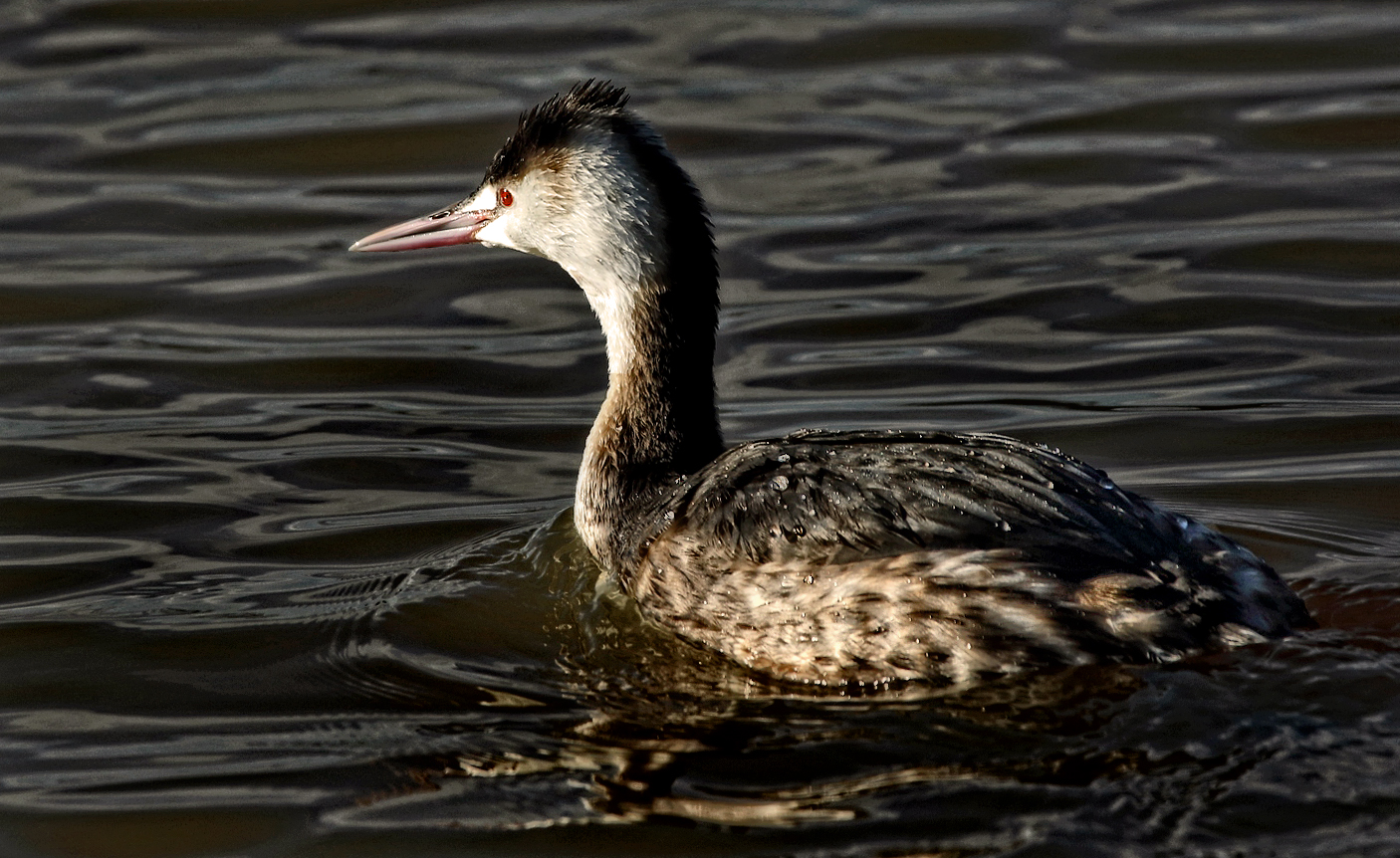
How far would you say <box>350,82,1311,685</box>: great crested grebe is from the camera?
488 cm

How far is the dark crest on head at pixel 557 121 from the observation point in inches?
245

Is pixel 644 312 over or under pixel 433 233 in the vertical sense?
under

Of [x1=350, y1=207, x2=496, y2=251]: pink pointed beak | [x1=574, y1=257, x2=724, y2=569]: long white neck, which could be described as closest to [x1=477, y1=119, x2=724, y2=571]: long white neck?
[x1=574, y1=257, x2=724, y2=569]: long white neck

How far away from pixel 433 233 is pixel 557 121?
73cm

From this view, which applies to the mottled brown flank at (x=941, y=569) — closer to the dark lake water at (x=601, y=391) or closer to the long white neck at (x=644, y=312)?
the dark lake water at (x=601, y=391)

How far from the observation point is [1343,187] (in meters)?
9.47

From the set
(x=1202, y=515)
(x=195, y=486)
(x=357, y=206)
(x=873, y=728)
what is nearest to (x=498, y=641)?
(x=873, y=728)

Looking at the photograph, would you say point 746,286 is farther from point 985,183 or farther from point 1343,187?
point 1343,187

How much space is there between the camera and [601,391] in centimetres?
785

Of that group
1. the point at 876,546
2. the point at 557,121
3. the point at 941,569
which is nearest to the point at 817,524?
the point at 876,546

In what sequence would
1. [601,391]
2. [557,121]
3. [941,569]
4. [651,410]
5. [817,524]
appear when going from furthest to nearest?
[601,391], [557,121], [651,410], [817,524], [941,569]

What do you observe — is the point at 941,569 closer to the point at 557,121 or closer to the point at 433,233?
the point at 557,121

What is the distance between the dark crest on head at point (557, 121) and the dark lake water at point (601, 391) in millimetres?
1225

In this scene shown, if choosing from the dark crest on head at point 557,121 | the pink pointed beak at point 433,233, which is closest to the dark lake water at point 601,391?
the pink pointed beak at point 433,233
